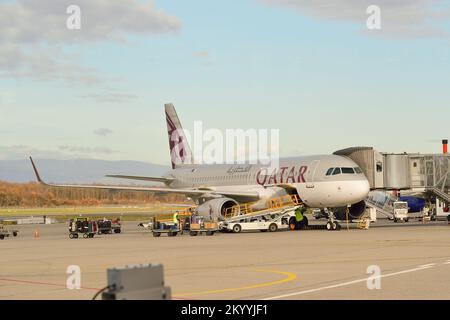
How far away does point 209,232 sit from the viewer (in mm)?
41969

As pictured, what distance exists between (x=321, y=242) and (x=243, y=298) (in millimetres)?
17574

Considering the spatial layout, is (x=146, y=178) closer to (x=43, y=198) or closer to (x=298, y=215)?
(x=298, y=215)

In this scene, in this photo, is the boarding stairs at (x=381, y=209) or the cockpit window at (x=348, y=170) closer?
the cockpit window at (x=348, y=170)

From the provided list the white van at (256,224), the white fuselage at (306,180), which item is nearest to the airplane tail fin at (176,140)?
the white fuselage at (306,180)

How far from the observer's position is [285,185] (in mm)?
46781

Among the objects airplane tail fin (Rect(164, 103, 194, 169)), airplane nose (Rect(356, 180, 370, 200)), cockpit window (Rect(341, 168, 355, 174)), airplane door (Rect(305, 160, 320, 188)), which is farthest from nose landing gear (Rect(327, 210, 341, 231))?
airplane tail fin (Rect(164, 103, 194, 169))

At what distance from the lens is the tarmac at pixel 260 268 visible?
1545 centimetres

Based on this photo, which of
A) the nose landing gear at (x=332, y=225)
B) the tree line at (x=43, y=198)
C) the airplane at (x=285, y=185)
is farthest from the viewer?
the tree line at (x=43, y=198)

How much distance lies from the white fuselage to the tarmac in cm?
1131

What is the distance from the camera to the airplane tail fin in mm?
64312

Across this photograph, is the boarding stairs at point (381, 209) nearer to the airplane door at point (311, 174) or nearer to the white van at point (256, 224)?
the airplane door at point (311, 174)
